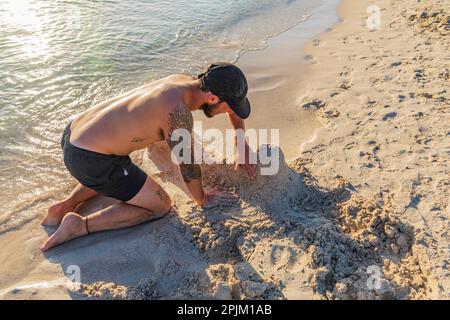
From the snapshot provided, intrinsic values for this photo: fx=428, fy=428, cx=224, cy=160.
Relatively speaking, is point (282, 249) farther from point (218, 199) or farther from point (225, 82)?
point (225, 82)

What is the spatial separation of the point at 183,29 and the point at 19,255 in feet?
14.2

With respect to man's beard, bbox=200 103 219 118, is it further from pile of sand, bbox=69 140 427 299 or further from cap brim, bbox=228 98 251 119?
pile of sand, bbox=69 140 427 299

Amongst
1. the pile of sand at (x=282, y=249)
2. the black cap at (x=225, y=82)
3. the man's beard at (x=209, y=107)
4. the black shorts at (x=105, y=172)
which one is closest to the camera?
the pile of sand at (x=282, y=249)

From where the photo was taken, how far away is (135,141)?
265 centimetres

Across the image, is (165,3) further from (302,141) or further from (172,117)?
(172,117)

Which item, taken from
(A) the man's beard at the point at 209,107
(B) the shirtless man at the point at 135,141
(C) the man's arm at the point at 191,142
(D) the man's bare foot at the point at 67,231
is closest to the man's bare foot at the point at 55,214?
(B) the shirtless man at the point at 135,141

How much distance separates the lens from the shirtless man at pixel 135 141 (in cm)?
250

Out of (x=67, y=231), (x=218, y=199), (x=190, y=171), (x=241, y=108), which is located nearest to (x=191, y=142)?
(x=190, y=171)

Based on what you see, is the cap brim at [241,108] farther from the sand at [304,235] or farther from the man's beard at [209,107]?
the sand at [304,235]

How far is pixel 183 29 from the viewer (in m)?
6.17

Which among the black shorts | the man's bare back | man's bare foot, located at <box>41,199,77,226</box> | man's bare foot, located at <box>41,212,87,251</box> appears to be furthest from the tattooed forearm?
man's bare foot, located at <box>41,199,77,226</box>
